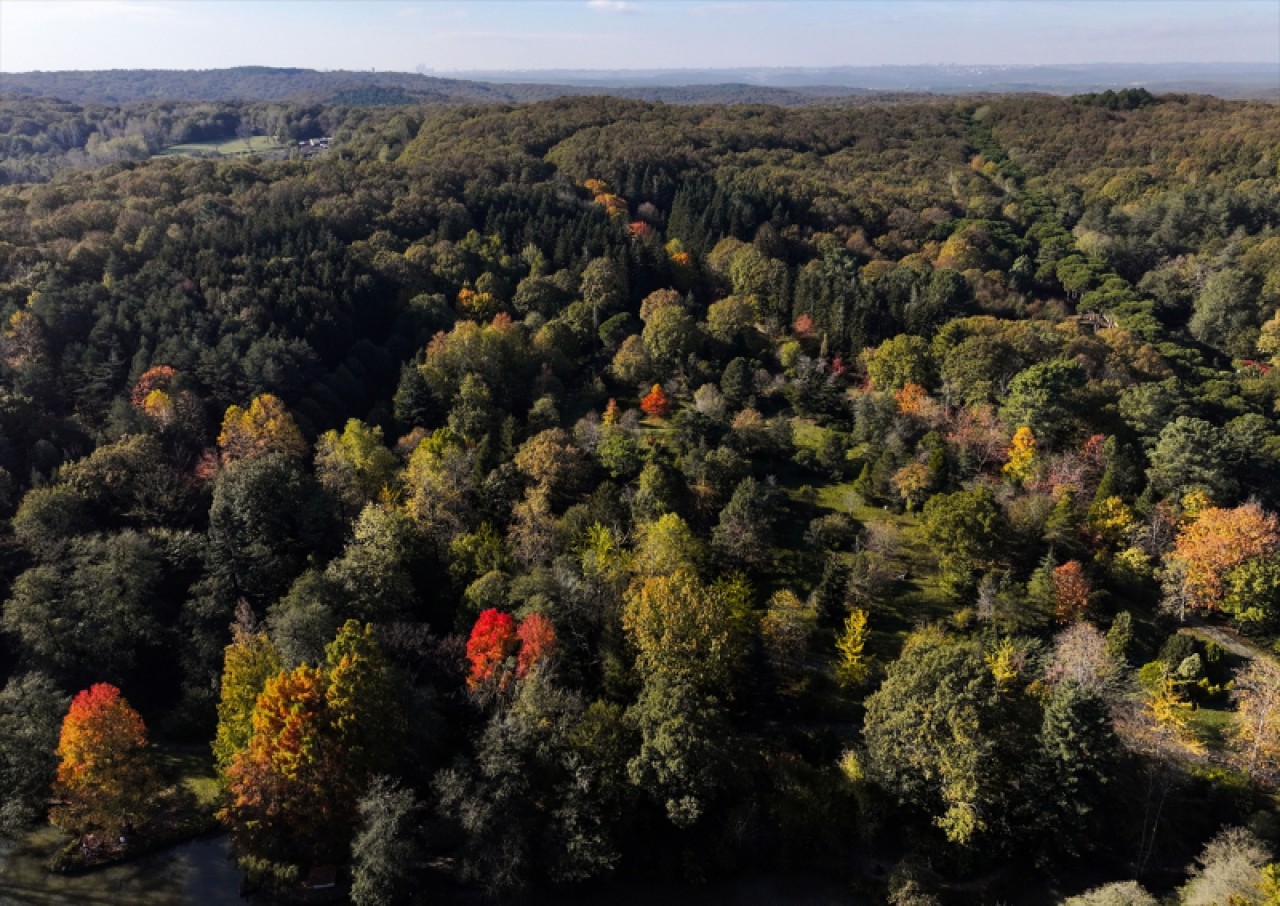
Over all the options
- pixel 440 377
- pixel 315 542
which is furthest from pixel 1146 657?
pixel 440 377

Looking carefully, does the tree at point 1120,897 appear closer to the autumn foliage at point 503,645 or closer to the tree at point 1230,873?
the tree at point 1230,873

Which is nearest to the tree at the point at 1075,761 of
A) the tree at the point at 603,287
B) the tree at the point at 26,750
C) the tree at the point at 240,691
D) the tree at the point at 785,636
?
the tree at the point at 785,636

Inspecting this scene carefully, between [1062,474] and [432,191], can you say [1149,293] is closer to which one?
[1062,474]

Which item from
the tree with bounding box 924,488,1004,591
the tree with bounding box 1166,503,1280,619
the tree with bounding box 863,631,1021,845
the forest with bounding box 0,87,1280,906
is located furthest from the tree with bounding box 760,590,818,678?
the tree with bounding box 1166,503,1280,619

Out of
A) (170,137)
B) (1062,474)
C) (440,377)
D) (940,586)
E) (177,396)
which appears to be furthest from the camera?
(170,137)

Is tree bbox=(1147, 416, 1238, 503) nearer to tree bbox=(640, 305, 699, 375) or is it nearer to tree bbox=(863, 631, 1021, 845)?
tree bbox=(863, 631, 1021, 845)

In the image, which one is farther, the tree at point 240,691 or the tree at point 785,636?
the tree at point 785,636
